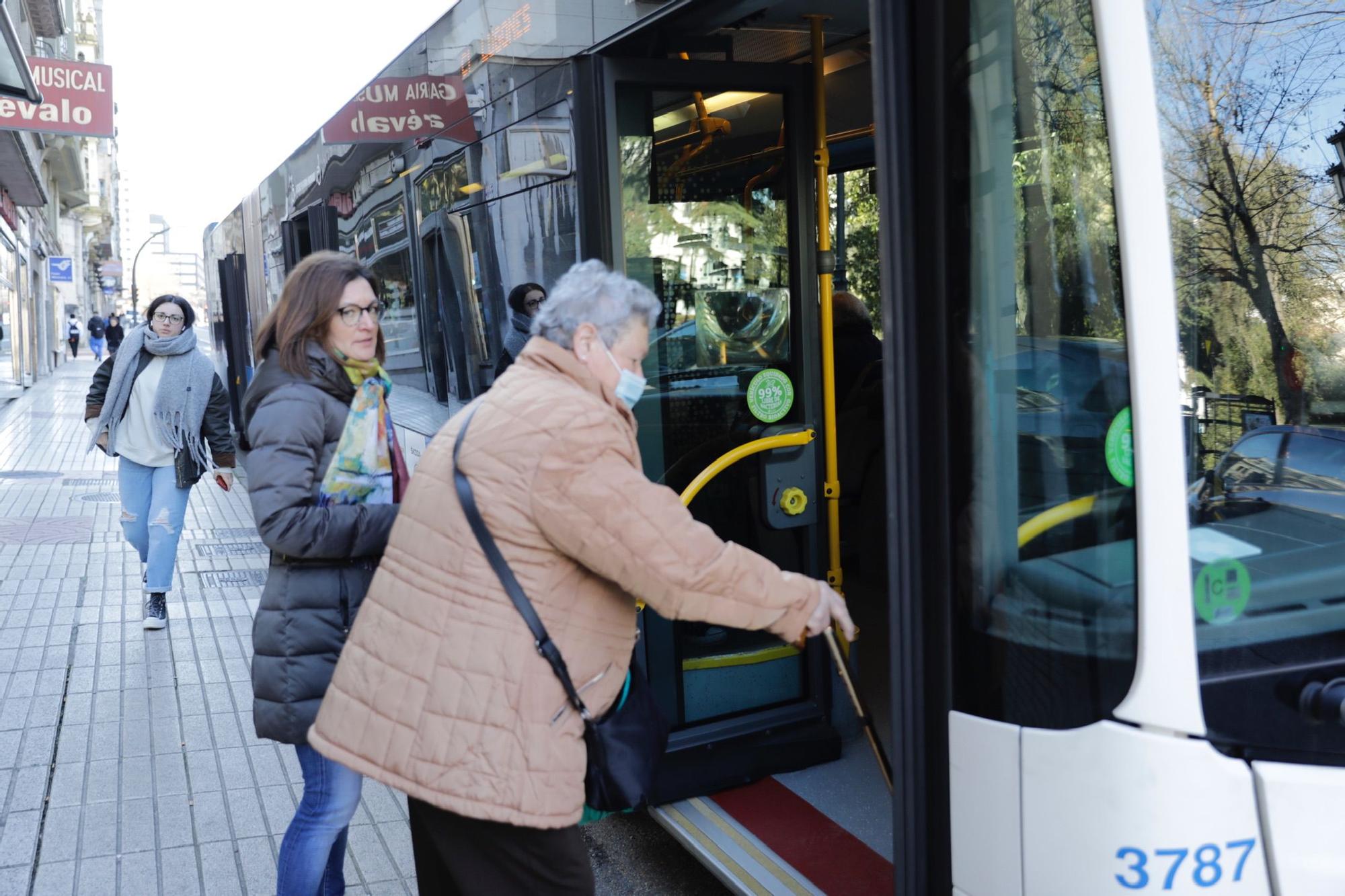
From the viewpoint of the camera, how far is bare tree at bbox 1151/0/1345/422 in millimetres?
1885

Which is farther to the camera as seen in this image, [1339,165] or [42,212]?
[42,212]

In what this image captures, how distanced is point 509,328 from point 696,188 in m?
0.75

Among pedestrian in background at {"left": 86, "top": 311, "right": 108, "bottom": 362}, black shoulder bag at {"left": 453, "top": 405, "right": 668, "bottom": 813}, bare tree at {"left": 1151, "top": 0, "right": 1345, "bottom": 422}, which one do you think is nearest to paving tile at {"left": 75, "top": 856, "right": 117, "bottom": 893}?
black shoulder bag at {"left": 453, "top": 405, "right": 668, "bottom": 813}

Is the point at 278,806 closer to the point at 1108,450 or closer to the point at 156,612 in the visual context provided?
the point at 156,612

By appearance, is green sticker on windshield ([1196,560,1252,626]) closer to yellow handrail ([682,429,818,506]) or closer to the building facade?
yellow handrail ([682,429,818,506])

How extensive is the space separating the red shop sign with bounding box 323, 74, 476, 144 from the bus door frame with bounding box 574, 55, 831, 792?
0.79 meters

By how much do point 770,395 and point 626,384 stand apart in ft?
5.11

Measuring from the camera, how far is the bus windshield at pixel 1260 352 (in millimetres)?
1878

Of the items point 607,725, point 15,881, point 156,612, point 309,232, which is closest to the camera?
point 607,725

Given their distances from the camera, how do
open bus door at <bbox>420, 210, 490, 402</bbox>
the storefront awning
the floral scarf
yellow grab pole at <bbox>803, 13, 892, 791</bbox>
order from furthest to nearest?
the storefront awning < open bus door at <bbox>420, 210, 490, 402</bbox> < yellow grab pole at <bbox>803, 13, 892, 791</bbox> < the floral scarf

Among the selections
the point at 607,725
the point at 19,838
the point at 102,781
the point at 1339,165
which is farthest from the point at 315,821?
the point at 1339,165

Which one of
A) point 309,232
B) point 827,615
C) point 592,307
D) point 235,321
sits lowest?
point 827,615

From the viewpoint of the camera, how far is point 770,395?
371 centimetres

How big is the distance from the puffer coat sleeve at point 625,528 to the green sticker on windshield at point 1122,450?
2.08 ft
